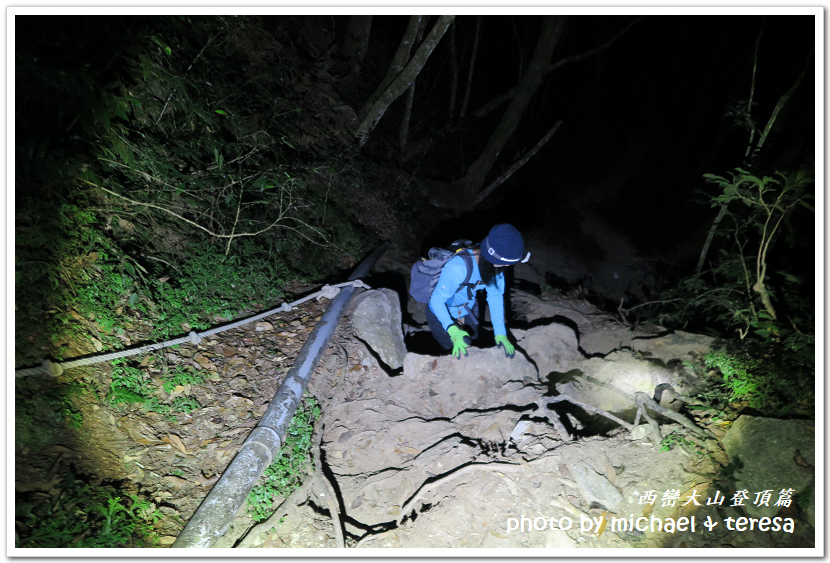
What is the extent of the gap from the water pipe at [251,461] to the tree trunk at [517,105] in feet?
25.1

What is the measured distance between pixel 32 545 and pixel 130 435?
86 centimetres

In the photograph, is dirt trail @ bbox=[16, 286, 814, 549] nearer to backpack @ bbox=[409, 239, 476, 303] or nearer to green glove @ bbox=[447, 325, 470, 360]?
green glove @ bbox=[447, 325, 470, 360]

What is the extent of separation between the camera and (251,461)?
297 centimetres

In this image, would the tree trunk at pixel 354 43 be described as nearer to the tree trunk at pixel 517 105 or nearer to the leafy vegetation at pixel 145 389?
the tree trunk at pixel 517 105

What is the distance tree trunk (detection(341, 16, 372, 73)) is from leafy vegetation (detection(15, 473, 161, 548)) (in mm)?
9905

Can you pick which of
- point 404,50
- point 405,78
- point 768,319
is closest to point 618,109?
point 404,50

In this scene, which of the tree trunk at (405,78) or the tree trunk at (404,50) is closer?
the tree trunk at (405,78)

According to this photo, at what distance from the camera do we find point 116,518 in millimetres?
2555

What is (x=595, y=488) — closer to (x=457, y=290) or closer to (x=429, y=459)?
(x=429, y=459)

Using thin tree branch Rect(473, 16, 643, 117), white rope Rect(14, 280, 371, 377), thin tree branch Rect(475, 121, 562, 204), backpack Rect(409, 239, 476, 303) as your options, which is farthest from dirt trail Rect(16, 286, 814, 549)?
thin tree branch Rect(473, 16, 643, 117)

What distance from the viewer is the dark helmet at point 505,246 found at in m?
3.68

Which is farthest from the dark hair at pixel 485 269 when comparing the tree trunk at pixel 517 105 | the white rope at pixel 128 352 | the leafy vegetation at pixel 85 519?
the tree trunk at pixel 517 105
